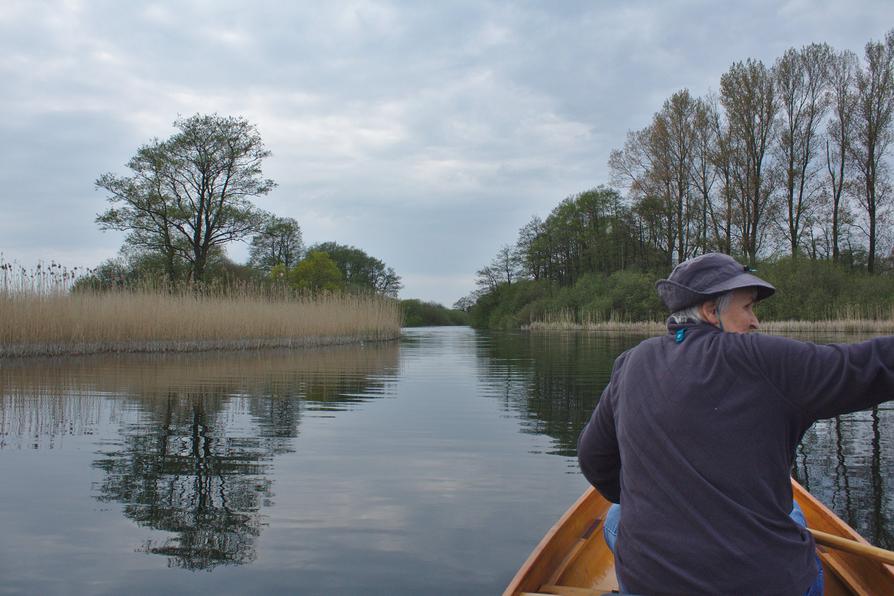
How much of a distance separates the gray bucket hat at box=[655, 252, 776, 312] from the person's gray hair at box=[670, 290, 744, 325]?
1 centimetres

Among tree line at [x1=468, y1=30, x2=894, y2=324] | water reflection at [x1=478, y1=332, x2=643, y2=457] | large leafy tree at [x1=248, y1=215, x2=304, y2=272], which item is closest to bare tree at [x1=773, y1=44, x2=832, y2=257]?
tree line at [x1=468, y1=30, x2=894, y2=324]

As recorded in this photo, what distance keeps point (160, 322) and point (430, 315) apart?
6441 cm

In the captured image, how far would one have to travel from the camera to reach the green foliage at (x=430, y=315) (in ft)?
250

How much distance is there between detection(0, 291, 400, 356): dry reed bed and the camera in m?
13.2

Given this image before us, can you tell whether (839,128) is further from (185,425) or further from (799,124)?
(185,425)

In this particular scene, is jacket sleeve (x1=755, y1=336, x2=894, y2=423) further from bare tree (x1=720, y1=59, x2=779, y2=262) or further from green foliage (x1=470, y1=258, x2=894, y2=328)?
bare tree (x1=720, y1=59, x2=779, y2=262)

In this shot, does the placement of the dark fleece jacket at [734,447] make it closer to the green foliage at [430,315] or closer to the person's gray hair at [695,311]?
the person's gray hair at [695,311]

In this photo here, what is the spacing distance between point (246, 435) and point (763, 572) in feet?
16.8

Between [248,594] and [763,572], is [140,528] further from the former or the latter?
[763,572]

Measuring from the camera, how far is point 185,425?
6570mm

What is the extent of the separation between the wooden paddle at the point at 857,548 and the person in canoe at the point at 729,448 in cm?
53

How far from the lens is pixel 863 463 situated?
16.6ft

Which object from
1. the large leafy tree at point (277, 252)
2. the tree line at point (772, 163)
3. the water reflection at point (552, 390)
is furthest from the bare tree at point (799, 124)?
the large leafy tree at point (277, 252)

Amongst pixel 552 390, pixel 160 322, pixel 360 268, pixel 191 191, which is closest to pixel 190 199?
pixel 191 191
